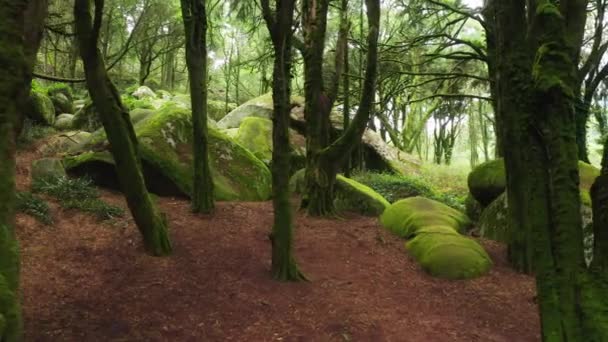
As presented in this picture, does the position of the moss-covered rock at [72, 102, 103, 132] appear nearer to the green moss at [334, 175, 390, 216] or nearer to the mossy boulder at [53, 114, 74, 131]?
the mossy boulder at [53, 114, 74, 131]

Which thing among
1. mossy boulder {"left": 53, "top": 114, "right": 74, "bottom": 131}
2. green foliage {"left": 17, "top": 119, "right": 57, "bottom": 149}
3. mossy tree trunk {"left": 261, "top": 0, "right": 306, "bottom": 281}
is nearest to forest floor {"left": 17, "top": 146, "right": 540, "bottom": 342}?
mossy tree trunk {"left": 261, "top": 0, "right": 306, "bottom": 281}

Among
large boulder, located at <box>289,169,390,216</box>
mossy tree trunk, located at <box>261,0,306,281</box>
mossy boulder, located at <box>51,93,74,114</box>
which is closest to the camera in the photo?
mossy tree trunk, located at <box>261,0,306,281</box>

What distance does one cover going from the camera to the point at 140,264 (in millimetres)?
5734

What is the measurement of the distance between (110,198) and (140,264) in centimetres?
278

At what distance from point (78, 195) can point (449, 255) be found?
6268 mm

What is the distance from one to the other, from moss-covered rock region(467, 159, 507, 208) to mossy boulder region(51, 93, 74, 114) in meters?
12.9

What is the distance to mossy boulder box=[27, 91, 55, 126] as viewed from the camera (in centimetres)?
1176

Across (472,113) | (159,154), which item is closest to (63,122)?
(159,154)

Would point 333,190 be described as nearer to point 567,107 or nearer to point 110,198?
point 110,198

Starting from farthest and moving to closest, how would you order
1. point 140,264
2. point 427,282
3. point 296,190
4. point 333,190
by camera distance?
point 296,190
point 333,190
point 427,282
point 140,264

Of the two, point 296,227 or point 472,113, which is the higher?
point 472,113

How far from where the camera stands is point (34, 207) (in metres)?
6.61

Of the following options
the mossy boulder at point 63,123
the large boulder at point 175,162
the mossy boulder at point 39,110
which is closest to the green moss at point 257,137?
the large boulder at point 175,162

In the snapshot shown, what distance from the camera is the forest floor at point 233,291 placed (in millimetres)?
4512
